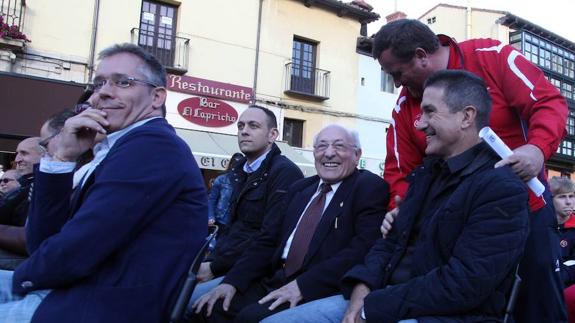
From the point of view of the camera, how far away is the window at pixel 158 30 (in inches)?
527

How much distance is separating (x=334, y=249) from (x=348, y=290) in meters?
0.42

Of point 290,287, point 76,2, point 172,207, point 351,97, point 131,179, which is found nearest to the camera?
point 131,179

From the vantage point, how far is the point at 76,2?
40.6 ft

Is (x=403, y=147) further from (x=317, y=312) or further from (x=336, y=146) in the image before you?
(x=317, y=312)

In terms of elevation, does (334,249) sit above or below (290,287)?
above

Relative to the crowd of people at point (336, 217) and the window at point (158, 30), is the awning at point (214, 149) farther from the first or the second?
the crowd of people at point (336, 217)

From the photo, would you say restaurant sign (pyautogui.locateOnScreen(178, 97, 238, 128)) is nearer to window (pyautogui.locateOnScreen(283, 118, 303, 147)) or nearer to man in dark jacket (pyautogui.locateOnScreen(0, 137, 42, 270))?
window (pyautogui.locateOnScreen(283, 118, 303, 147))

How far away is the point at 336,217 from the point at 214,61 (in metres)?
12.3

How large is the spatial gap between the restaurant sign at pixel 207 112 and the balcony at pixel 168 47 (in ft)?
3.06

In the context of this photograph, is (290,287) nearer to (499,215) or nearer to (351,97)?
(499,215)

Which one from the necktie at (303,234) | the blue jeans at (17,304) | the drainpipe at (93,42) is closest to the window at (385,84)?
the drainpipe at (93,42)

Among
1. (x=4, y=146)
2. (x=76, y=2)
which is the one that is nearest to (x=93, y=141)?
(x=4, y=146)

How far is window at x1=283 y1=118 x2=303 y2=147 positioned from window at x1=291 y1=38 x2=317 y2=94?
3.50ft

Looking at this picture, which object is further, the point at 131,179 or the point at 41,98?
the point at 41,98
